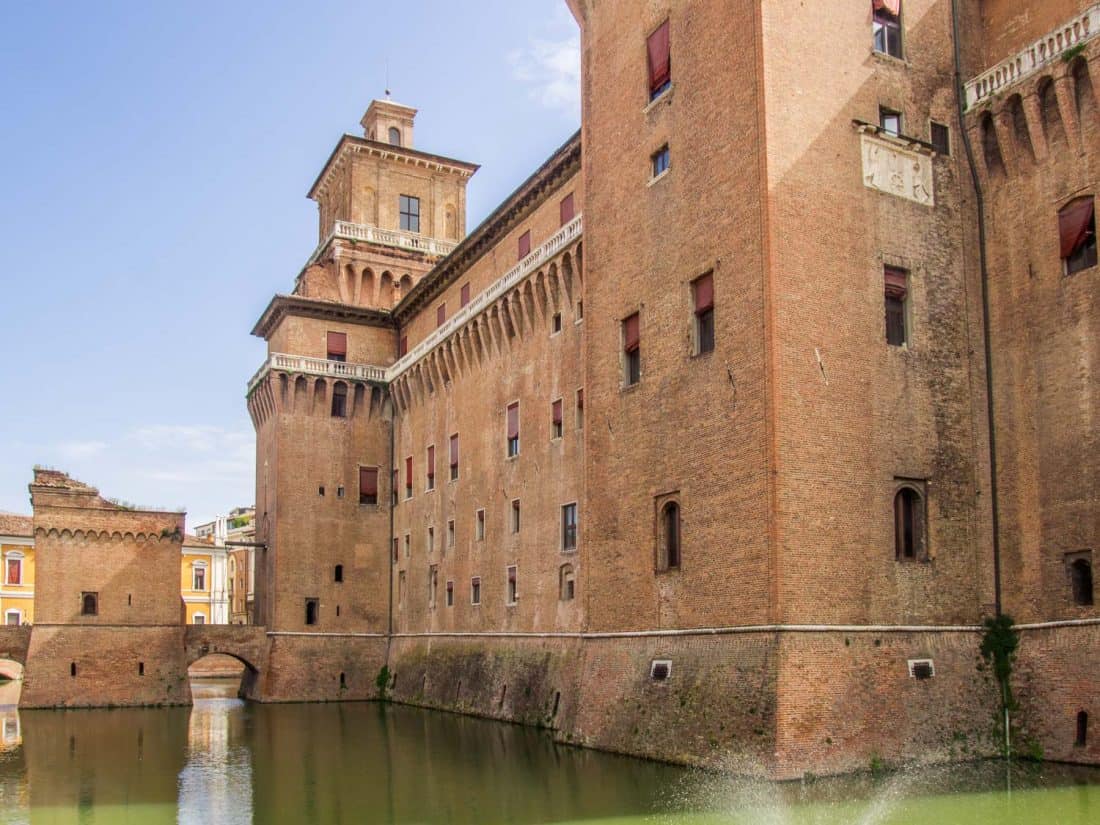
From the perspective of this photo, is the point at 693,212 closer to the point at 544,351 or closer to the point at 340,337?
the point at 544,351

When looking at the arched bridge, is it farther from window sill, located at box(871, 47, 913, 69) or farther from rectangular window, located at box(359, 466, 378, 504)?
window sill, located at box(871, 47, 913, 69)

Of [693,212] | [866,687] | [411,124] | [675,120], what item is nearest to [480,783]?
[866,687]

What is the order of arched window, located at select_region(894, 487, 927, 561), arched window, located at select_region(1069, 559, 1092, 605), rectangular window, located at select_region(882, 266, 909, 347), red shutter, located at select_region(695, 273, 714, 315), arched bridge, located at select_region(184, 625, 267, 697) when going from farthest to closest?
1. arched bridge, located at select_region(184, 625, 267, 697)
2. red shutter, located at select_region(695, 273, 714, 315)
3. rectangular window, located at select_region(882, 266, 909, 347)
4. arched window, located at select_region(894, 487, 927, 561)
5. arched window, located at select_region(1069, 559, 1092, 605)

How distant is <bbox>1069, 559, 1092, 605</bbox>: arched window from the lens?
19.3m

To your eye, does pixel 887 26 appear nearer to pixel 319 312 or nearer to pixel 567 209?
pixel 567 209

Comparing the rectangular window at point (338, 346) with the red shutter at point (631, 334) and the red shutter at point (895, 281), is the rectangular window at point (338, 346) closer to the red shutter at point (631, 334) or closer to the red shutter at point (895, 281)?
the red shutter at point (631, 334)

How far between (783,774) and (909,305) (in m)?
8.56

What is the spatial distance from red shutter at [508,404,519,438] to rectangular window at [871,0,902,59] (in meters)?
15.1

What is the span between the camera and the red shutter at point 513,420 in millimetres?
33594

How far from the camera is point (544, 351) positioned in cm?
3200

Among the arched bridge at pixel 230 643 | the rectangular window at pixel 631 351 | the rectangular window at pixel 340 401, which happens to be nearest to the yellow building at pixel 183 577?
the arched bridge at pixel 230 643

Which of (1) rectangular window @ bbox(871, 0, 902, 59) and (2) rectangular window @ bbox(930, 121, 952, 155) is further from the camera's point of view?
(2) rectangular window @ bbox(930, 121, 952, 155)

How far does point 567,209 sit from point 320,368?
15085 millimetres

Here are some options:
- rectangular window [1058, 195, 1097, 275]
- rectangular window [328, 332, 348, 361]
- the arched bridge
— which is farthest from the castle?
rectangular window [328, 332, 348, 361]
